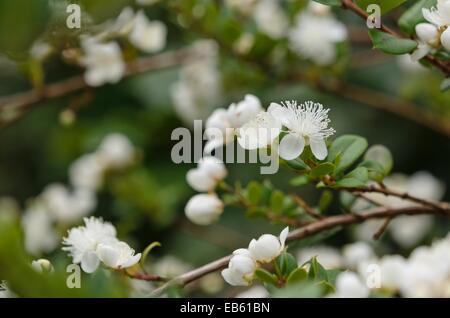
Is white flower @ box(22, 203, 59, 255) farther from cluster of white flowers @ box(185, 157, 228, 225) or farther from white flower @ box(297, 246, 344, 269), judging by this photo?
cluster of white flowers @ box(185, 157, 228, 225)

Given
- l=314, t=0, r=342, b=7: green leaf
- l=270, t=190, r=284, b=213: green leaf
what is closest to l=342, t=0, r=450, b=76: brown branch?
l=314, t=0, r=342, b=7: green leaf

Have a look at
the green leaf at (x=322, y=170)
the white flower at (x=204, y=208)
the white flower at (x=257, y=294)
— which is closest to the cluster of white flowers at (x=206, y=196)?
the white flower at (x=204, y=208)

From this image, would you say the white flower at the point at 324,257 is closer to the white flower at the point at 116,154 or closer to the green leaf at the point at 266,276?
the white flower at the point at 116,154

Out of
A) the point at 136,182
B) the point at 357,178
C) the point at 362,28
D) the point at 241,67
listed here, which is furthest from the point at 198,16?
the point at 357,178

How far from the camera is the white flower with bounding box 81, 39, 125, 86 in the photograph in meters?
1.27

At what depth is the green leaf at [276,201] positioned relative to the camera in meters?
0.91

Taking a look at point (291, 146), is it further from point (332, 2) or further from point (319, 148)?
point (332, 2)

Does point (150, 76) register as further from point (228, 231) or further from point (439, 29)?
point (439, 29)

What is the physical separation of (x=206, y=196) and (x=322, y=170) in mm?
246

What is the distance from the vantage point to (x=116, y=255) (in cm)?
73

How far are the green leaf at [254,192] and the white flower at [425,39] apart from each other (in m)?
0.25

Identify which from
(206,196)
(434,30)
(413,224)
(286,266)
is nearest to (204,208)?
(206,196)

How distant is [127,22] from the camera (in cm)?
115
